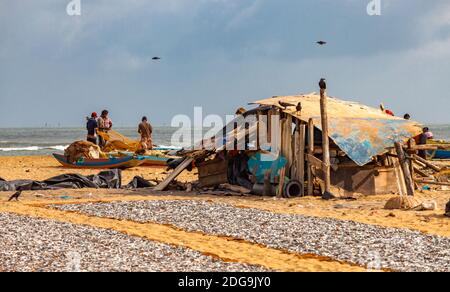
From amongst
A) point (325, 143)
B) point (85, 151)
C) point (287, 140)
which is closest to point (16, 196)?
point (287, 140)

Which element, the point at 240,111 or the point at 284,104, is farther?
the point at 240,111

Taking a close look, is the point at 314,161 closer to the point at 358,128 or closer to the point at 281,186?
the point at 281,186

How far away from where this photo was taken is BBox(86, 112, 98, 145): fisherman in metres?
31.5

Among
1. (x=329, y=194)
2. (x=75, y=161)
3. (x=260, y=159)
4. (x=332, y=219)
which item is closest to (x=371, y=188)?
(x=329, y=194)

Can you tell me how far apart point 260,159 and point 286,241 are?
7.90 m

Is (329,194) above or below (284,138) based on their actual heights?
below

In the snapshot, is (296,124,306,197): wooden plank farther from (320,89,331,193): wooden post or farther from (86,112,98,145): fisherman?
(86,112,98,145): fisherman

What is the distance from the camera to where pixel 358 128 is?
2092 centimetres

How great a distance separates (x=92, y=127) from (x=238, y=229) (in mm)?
17960

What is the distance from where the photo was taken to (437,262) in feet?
37.7

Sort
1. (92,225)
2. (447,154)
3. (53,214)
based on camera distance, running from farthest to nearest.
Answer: (447,154), (53,214), (92,225)

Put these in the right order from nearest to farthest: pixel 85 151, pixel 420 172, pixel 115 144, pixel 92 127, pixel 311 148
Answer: pixel 311 148
pixel 420 172
pixel 85 151
pixel 92 127
pixel 115 144

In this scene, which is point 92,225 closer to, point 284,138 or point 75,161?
point 284,138
